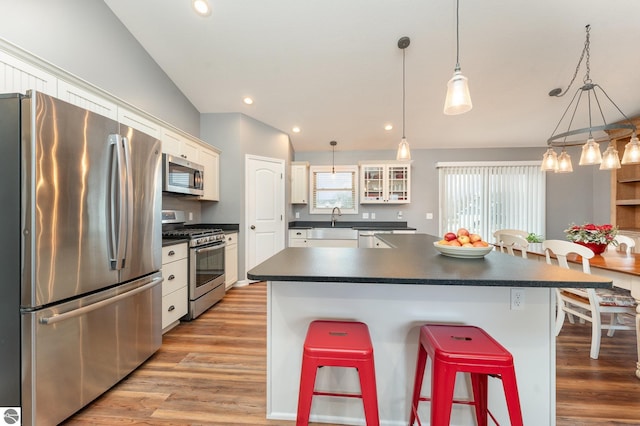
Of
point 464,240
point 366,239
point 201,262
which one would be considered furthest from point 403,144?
point 201,262

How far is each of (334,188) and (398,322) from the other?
12.9 feet

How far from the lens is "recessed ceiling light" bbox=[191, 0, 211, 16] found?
246cm

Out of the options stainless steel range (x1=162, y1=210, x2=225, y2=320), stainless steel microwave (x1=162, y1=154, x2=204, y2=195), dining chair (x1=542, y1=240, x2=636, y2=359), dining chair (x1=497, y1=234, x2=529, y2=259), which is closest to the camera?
dining chair (x1=542, y1=240, x2=636, y2=359)

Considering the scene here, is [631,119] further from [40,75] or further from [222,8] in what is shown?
[40,75]

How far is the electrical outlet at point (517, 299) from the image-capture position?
136cm

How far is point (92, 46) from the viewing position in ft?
8.09

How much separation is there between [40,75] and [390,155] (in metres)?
4.82

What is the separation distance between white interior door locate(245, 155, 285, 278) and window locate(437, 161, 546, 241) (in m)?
3.10

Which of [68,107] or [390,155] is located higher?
[390,155]

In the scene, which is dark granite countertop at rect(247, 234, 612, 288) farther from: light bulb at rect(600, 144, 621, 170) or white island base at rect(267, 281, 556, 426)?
light bulb at rect(600, 144, 621, 170)

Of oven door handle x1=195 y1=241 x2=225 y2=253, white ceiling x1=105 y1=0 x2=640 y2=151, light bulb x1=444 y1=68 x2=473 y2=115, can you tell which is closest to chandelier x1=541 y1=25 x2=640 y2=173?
white ceiling x1=105 y1=0 x2=640 y2=151

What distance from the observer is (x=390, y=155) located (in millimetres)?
5242

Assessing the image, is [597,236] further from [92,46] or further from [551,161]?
[92,46]

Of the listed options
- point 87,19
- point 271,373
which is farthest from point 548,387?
point 87,19
